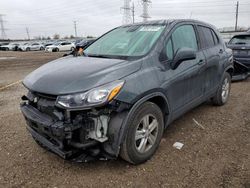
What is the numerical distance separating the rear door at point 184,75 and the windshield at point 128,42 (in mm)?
271

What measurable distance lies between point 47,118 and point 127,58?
123cm

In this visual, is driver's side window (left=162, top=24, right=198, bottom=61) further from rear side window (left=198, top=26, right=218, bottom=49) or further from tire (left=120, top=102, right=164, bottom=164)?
tire (left=120, top=102, right=164, bottom=164)

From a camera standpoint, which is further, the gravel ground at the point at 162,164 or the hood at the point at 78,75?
the gravel ground at the point at 162,164

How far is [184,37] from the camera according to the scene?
402 centimetres

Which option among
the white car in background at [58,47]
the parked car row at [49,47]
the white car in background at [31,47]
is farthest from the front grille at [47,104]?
the white car in background at [31,47]

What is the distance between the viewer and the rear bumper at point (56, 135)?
2.64m

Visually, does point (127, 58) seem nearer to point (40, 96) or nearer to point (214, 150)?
point (40, 96)

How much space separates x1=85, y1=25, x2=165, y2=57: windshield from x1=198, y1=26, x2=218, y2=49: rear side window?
112cm

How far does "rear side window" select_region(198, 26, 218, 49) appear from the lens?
4.52 meters

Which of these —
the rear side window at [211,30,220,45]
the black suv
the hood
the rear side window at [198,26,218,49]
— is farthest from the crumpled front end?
the rear side window at [211,30,220,45]

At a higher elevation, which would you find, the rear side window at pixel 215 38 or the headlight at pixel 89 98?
the rear side window at pixel 215 38

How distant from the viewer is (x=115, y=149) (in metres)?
2.80

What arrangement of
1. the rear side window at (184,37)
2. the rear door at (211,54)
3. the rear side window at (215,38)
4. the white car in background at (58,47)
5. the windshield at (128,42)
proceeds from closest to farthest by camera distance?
1. the windshield at (128,42)
2. the rear side window at (184,37)
3. the rear door at (211,54)
4. the rear side window at (215,38)
5. the white car in background at (58,47)

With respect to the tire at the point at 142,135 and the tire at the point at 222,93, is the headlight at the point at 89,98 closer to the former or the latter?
the tire at the point at 142,135
